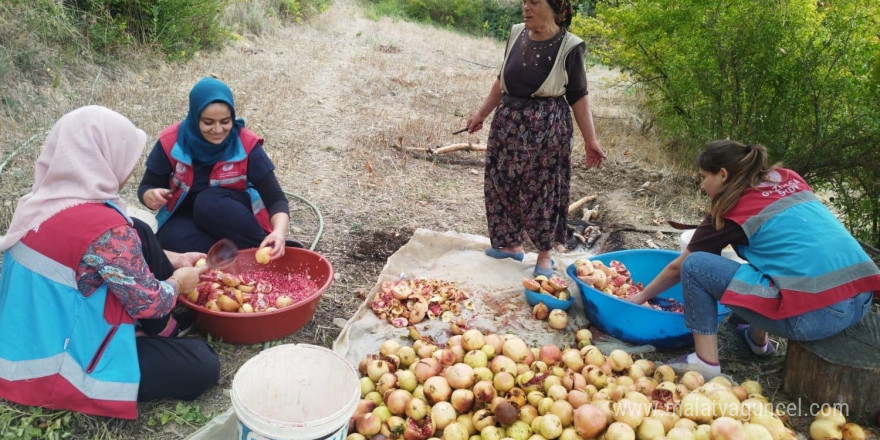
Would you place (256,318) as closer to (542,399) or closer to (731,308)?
(542,399)

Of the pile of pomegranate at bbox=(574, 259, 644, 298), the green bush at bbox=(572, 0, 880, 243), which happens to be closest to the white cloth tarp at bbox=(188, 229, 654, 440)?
the pile of pomegranate at bbox=(574, 259, 644, 298)

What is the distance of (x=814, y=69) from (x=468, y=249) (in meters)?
2.81

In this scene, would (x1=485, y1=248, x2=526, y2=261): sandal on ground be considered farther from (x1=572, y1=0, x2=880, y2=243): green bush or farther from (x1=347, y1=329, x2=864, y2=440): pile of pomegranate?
(x1=572, y1=0, x2=880, y2=243): green bush

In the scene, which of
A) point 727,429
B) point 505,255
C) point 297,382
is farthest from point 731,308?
point 297,382

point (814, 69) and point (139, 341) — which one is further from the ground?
point (814, 69)

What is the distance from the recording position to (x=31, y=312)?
218cm

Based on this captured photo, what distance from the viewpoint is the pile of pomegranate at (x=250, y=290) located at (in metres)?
2.85

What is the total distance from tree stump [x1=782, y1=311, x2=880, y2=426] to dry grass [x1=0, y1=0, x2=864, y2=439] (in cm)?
201

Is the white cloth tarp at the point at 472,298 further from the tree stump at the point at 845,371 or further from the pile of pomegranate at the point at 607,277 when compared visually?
the tree stump at the point at 845,371

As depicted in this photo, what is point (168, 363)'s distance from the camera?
2406 mm

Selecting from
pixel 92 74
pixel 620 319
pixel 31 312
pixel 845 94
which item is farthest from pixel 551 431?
pixel 92 74

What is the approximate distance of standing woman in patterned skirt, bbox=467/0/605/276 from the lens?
3.29 metres

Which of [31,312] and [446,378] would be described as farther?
[446,378]

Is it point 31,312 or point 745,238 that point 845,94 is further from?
point 31,312
